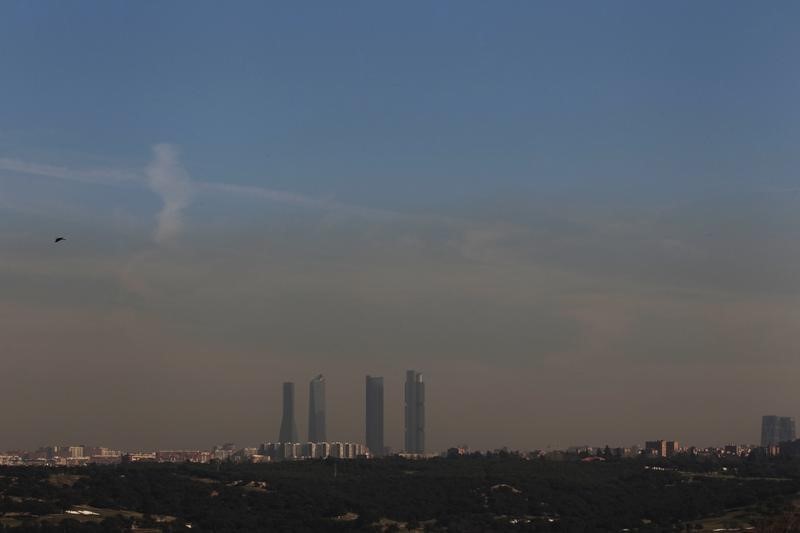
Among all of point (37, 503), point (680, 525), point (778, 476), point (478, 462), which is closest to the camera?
point (37, 503)

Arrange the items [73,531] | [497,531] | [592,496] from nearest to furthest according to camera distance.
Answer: [73,531] < [497,531] < [592,496]

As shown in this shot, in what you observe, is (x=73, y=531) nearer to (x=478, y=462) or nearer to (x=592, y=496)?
(x=592, y=496)

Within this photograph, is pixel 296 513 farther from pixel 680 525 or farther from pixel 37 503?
pixel 680 525

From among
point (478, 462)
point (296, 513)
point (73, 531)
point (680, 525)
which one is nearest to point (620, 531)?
point (680, 525)

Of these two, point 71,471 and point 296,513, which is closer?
point 296,513

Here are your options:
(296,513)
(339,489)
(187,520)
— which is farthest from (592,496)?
(187,520)

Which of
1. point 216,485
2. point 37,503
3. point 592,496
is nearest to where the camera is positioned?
point 37,503

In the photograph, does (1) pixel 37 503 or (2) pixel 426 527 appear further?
(2) pixel 426 527

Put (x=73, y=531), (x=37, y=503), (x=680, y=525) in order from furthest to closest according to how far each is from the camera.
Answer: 1. (x=680, y=525)
2. (x=37, y=503)
3. (x=73, y=531)

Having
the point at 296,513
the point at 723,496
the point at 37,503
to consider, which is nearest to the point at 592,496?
the point at 723,496
